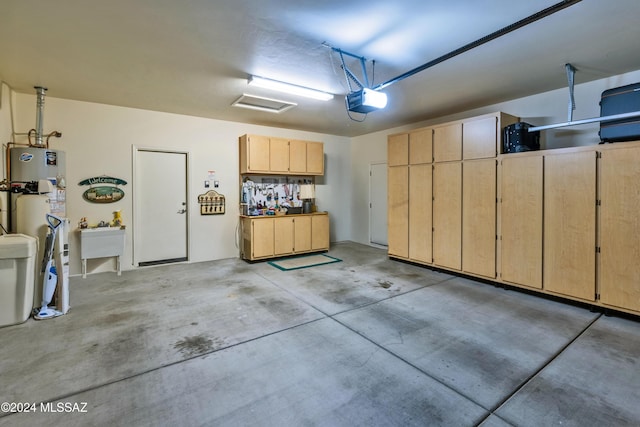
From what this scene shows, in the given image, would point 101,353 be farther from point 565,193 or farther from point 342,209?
point 342,209

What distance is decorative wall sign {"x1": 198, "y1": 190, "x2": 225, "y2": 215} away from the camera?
5.77 m

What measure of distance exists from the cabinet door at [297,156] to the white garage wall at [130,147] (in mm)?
600

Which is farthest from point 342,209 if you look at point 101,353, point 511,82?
point 101,353

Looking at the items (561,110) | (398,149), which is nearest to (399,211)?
(398,149)

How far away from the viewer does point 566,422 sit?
5.81 ft

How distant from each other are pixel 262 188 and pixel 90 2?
4.29 m

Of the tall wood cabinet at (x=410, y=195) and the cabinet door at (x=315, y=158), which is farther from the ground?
the cabinet door at (x=315, y=158)

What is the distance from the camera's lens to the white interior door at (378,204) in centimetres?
703

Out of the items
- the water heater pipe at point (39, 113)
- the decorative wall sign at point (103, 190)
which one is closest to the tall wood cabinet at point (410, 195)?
the decorative wall sign at point (103, 190)

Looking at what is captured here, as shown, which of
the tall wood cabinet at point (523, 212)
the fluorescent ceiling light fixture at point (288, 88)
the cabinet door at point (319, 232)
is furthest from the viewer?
the cabinet door at point (319, 232)

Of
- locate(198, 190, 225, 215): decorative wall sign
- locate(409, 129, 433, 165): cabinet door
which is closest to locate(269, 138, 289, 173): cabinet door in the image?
locate(198, 190, 225, 215): decorative wall sign

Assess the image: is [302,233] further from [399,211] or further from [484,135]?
[484,135]

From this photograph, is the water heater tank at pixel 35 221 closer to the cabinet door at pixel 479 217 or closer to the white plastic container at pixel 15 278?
the white plastic container at pixel 15 278

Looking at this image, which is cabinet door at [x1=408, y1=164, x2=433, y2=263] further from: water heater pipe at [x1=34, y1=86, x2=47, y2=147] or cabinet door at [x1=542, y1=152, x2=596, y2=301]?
water heater pipe at [x1=34, y1=86, x2=47, y2=147]
